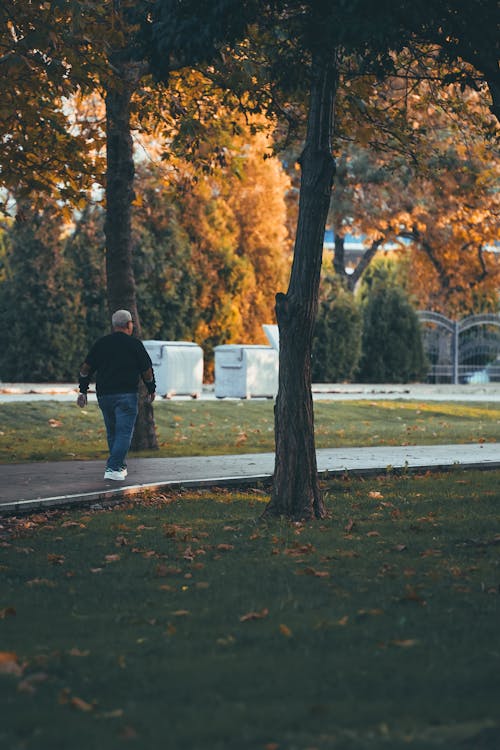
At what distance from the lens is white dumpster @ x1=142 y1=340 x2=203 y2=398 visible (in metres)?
29.0

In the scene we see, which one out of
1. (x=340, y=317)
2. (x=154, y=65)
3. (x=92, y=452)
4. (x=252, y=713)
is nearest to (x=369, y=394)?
(x=340, y=317)

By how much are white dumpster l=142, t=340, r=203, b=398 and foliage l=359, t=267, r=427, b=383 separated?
14.8 m

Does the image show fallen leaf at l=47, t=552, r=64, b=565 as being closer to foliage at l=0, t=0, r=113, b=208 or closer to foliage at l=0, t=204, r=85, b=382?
foliage at l=0, t=0, r=113, b=208

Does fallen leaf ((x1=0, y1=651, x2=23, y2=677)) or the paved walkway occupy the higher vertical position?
the paved walkway

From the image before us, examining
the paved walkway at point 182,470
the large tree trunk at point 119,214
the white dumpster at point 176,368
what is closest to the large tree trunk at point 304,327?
the paved walkway at point 182,470

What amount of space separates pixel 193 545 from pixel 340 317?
31761mm

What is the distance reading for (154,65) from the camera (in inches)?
426

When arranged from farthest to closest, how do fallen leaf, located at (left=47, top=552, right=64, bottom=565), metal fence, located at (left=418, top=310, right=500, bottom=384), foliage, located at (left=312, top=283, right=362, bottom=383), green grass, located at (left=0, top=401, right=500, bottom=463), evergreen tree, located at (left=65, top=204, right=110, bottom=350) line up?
metal fence, located at (left=418, top=310, right=500, bottom=384)
foliage, located at (left=312, top=283, right=362, bottom=383)
evergreen tree, located at (left=65, top=204, right=110, bottom=350)
green grass, located at (left=0, top=401, right=500, bottom=463)
fallen leaf, located at (left=47, top=552, right=64, bottom=565)

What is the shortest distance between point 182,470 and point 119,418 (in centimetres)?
180

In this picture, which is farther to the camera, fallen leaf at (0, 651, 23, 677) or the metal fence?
the metal fence

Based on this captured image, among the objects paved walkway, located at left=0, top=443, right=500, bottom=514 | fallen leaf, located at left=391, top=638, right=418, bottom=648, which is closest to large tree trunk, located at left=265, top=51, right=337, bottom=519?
paved walkway, located at left=0, top=443, right=500, bottom=514

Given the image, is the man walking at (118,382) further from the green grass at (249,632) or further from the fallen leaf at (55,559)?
the fallen leaf at (55,559)

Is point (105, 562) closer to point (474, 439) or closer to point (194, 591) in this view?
point (194, 591)

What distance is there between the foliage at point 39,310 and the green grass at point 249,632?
23275 millimetres
